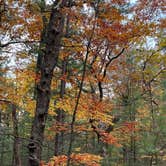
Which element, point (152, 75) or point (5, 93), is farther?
point (152, 75)

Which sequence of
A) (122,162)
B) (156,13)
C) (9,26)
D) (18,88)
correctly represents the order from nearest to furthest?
(9,26), (18,88), (156,13), (122,162)

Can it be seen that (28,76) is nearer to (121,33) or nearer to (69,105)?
(69,105)

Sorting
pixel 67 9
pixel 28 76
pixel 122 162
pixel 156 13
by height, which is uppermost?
pixel 156 13

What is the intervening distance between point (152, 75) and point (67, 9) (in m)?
8.95

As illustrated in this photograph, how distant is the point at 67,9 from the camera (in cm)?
614

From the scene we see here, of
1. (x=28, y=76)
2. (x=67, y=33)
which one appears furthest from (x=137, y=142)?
(x=28, y=76)

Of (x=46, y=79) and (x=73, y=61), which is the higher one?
(x=73, y=61)

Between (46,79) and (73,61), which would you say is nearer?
(46,79)

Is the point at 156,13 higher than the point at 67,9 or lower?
higher

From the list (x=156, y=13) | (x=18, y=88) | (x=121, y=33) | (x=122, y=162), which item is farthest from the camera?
(x=122, y=162)

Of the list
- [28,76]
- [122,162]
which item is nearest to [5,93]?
[28,76]

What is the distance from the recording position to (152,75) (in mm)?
14375

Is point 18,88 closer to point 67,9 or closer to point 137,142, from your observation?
point 67,9

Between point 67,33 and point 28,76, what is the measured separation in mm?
2364
